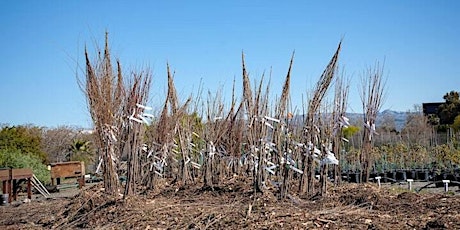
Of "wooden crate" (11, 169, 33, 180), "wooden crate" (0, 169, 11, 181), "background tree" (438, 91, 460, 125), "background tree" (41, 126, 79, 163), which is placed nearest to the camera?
"wooden crate" (0, 169, 11, 181)

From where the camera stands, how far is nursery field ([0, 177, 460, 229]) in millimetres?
5516

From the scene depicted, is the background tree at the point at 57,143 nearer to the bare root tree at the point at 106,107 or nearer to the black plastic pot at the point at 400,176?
the black plastic pot at the point at 400,176

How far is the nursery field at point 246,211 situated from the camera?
552 cm

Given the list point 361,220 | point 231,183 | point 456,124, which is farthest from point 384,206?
point 456,124

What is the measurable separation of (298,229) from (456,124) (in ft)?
76.2

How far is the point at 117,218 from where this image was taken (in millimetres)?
6660

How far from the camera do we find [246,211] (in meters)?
6.10

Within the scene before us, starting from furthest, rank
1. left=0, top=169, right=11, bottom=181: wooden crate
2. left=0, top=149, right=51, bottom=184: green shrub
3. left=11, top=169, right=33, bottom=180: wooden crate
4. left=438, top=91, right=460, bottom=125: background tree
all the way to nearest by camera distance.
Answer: left=438, top=91, right=460, bottom=125: background tree, left=0, top=149, right=51, bottom=184: green shrub, left=11, top=169, right=33, bottom=180: wooden crate, left=0, top=169, right=11, bottom=181: wooden crate

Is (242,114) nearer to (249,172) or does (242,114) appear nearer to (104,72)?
(249,172)

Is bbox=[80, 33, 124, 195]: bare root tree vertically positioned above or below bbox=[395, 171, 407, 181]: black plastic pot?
above

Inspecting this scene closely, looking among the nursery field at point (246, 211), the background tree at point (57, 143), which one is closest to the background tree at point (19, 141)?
the background tree at point (57, 143)

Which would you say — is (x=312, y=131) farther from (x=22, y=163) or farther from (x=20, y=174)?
(x=22, y=163)

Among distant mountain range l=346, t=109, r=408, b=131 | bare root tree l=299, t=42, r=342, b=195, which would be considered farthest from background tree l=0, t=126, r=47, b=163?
bare root tree l=299, t=42, r=342, b=195

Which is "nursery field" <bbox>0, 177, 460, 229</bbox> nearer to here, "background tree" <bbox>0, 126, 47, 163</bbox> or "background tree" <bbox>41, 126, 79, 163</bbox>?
"background tree" <bbox>0, 126, 47, 163</bbox>
